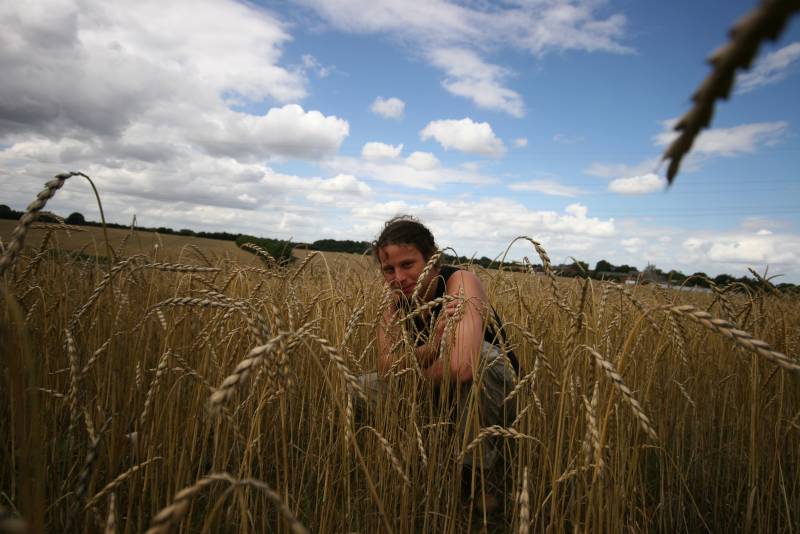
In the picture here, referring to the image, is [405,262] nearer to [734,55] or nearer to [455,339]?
[455,339]

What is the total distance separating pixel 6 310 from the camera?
7.20ft

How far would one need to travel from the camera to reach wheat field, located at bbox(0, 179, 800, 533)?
1.29m

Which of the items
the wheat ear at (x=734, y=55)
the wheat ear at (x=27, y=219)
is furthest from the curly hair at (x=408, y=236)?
the wheat ear at (x=734, y=55)

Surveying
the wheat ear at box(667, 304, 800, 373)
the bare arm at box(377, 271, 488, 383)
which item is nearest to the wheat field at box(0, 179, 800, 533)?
the wheat ear at box(667, 304, 800, 373)

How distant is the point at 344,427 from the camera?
1.42 m

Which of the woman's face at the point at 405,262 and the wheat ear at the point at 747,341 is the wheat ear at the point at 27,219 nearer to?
the wheat ear at the point at 747,341

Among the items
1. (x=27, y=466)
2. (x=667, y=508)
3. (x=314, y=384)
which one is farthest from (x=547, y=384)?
(x=27, y=466)

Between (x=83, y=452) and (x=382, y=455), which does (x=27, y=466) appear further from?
(x=83, y=452)

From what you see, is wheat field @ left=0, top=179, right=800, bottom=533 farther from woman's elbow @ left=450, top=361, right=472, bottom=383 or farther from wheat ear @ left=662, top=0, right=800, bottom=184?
wheat ear @ left=662, top=0, right=800, bottom=184

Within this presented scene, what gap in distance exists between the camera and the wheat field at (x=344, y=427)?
1.29m

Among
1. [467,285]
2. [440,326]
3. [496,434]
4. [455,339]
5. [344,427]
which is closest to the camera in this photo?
[496,434]

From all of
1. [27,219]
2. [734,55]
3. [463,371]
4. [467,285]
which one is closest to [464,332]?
[463,371]

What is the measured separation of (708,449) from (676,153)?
299 cm

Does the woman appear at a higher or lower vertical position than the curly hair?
lower
